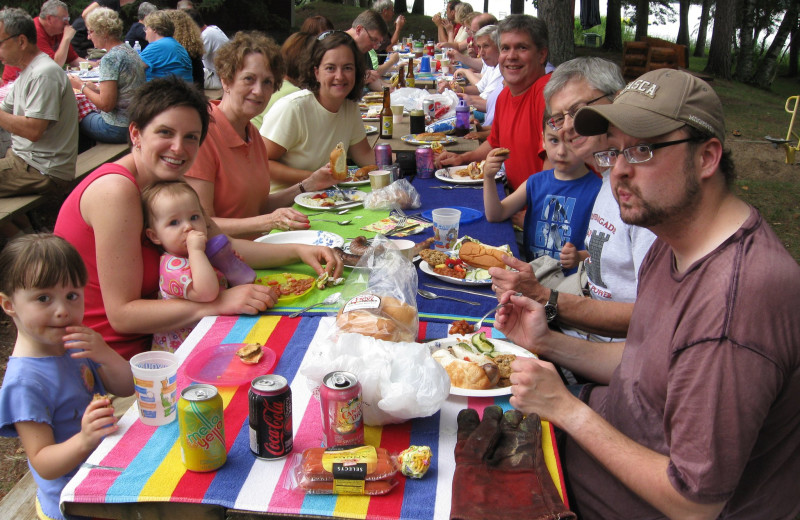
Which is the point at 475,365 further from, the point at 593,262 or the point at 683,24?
the point at 683,24

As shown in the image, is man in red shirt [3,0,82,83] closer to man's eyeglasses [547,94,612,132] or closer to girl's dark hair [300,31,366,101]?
girl's dark hair [300,31,366,101]

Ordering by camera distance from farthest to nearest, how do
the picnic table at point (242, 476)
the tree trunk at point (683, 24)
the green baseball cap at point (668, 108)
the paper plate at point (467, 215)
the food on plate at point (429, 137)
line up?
the tree trunk at point (683, 24) < the food on plate at point (429, 137) < the paper plate at point (467, 215) < the green baseball cap at point (668, 108) < the picnic table at point (242, 476)

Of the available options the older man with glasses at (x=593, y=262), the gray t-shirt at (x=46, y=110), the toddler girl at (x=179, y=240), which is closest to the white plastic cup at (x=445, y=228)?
the older man with glasses at (x=593, y=262)

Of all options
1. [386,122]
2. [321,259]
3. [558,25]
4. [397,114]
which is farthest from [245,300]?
[558,25]

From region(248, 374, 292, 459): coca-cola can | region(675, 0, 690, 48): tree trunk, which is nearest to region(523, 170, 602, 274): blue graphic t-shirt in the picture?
region(248, 374, 292, 459): coca-cola can

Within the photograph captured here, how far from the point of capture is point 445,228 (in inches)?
120

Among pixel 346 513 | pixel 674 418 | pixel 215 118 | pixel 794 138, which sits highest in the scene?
pixel 215 118

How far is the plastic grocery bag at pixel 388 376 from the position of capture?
5.33 ft

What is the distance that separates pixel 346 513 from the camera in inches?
54.7

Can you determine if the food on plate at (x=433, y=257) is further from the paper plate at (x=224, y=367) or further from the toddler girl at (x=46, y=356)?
the toddler girl at (x=46, y=356)

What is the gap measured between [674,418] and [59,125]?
6.16 m

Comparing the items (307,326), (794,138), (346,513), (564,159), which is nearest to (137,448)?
(346,513)

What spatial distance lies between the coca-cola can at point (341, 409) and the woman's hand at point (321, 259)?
4.06ft

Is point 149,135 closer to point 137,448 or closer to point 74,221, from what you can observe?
point 74,221
